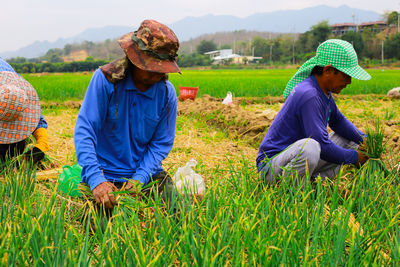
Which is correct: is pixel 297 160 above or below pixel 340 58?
below

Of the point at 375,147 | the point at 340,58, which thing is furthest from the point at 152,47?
the point at 375,147

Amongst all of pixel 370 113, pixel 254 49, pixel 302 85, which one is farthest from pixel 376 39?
pixel 302 85

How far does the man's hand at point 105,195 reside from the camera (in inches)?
70.1

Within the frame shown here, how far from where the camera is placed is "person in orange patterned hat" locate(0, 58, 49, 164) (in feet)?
7.89

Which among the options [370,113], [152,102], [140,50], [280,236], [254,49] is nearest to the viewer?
[280,236]

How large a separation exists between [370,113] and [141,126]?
5.40 meters

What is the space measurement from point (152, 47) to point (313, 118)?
44.6 inches

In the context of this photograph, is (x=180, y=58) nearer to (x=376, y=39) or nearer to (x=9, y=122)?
(x=9, y=122)

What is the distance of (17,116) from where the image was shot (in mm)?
2537

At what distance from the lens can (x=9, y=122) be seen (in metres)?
2.54

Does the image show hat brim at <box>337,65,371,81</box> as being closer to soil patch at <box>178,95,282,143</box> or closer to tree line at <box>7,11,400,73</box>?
soil patch at <box>178,95,282,143</box>

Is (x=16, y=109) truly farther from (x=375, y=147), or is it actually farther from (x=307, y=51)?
(x=307, y=51)

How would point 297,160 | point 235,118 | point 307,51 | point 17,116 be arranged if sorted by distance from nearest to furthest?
point 297,160 < point 17,116 < point 235,118 < point 307,51

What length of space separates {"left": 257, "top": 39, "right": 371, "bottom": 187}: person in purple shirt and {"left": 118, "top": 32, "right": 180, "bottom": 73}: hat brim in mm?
844
